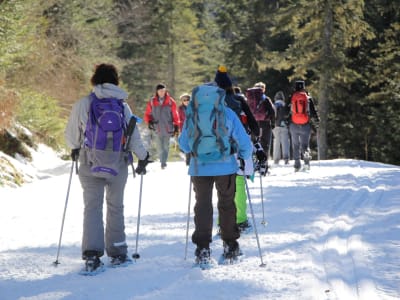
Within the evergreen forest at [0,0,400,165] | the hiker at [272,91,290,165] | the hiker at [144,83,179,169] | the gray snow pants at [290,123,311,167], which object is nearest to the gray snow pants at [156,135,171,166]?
the hiker at [144,83,179,169]

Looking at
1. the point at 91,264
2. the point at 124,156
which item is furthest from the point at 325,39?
the point at 91,264

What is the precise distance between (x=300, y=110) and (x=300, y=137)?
73 cm

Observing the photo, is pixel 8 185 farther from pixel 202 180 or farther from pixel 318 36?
pixel 318 36

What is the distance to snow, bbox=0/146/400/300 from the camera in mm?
4969

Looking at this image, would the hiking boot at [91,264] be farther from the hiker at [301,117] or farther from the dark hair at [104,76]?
the hiker at [301,117]

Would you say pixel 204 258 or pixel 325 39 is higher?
pixel 325 39

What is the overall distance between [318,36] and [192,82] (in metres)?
19.8

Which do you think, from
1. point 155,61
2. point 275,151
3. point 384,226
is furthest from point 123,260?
point 155,61

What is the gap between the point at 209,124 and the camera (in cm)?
552

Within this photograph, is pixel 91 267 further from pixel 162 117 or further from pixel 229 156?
pixel 162 117

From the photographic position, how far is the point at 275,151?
57.8 feet

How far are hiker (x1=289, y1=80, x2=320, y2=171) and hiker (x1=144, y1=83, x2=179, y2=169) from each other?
2990 mm

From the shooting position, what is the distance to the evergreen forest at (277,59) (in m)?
16.5

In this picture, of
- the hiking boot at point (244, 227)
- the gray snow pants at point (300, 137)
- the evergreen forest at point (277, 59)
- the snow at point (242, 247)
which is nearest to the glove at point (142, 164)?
the snow at point (242, 247)
